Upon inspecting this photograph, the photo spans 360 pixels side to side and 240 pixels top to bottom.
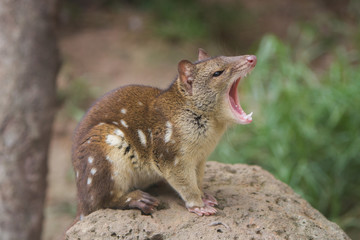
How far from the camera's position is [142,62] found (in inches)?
392

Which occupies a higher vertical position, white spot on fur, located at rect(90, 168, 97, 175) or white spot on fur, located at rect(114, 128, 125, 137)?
white spot on fur, located at rect(114, 128, 125, 137)

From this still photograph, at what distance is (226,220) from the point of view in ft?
11.0

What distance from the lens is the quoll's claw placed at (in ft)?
11.5

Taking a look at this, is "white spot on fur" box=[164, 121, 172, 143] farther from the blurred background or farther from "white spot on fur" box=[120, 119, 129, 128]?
the blurred background

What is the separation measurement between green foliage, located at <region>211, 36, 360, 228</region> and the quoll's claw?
2383mm

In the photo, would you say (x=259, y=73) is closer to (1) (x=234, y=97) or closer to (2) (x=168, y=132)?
(1) (x=234, y=97)

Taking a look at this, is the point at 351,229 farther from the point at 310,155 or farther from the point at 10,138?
the point at 10,138

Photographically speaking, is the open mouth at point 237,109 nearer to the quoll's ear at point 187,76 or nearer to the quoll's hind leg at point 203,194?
the quoll's ear at point 187,76

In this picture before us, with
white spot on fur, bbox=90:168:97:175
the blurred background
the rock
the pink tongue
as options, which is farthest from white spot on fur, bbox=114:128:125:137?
the blurred background

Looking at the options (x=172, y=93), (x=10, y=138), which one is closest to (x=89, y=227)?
(x=172, y=93)

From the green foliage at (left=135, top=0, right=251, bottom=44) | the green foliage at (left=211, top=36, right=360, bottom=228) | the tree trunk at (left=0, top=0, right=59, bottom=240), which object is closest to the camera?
the tree trunk at (left=0, top=0, right=59, bottom=240)

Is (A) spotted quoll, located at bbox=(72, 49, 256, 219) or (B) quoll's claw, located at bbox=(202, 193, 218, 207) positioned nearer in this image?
(A) spotted quoll, located at bbox=(72, 49, 256, 219)

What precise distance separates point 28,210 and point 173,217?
8.08 feet

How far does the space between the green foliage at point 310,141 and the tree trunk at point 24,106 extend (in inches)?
91.3
